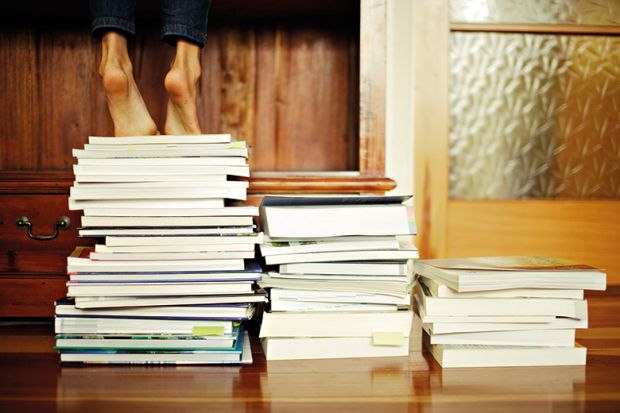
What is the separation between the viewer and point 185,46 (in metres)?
1.05

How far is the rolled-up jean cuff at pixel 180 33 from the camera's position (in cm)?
104

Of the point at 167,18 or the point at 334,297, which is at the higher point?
the point at 167,18

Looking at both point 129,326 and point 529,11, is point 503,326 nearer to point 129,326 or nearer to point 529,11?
point 129,326

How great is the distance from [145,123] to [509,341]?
780 millimetres

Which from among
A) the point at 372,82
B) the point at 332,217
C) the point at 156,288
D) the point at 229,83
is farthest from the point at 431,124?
the point at 156,288

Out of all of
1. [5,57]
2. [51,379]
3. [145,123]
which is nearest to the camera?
[51,379]

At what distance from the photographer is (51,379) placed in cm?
79

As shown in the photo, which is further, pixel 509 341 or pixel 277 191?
pixel 277 191

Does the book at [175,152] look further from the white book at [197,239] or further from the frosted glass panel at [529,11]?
the frosted glass panel at [529,11]


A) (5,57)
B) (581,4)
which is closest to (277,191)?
(5,57)

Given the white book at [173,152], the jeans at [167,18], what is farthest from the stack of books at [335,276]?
the jeans at [167,18]

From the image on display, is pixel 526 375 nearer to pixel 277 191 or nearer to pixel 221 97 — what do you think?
pixel 277 191

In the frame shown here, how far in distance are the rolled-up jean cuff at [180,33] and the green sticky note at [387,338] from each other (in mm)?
657

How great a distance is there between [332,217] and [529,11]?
103 centimetres
